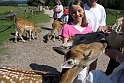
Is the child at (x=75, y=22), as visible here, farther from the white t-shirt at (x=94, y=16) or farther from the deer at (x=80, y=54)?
the deer at (x=80, y=54)

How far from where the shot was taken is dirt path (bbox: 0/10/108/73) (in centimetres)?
762

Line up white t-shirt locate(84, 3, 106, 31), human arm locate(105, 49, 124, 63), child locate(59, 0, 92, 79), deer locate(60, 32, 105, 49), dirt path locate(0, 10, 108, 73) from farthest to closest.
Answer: dirt path locate(0, 10, 108, 73) → white t-shirt locate(84, 3, 106, 31) → child locate(59, 0, 92, 79) → deer locate(60, 32, 105, 49) → human arm locate(105, 49, 124, 63)

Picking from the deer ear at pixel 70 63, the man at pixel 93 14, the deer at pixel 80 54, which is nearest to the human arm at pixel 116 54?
the deer at pixel 80 54

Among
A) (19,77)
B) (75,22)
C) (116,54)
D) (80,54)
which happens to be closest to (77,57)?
(80,54)

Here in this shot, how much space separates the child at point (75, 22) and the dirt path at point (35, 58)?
3609 millimetres

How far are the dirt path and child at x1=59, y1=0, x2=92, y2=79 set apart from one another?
361 centimetres

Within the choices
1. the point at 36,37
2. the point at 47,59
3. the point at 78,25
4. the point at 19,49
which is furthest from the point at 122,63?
the point at 36,37

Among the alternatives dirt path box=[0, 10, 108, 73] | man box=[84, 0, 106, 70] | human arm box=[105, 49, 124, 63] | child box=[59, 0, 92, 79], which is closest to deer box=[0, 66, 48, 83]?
child box=[59, 0, 92, 79]

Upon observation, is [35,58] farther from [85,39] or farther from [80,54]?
[80,54]

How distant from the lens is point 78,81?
288 centimetres

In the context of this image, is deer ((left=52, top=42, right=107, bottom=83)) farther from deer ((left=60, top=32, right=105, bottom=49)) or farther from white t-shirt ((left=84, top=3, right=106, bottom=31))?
white t-shirt ((left=84, top=3, right=106, bottom=31))

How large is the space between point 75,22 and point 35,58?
513 centimetres

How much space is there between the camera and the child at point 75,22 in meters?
3.59

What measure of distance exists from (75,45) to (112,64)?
2.04 ft
